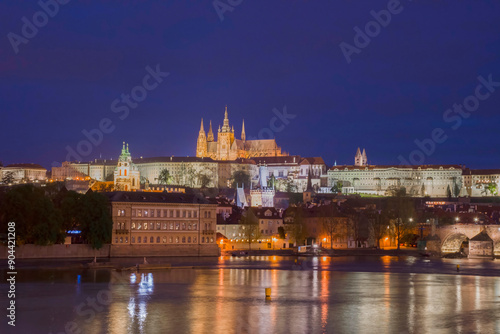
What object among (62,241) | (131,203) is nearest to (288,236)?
(131,203)

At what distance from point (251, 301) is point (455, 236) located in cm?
5726

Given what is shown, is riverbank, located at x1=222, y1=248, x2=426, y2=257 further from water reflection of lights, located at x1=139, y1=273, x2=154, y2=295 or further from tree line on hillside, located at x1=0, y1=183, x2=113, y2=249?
water reflection of lights, located at x1=139, y1=273, x2=154, y2=295

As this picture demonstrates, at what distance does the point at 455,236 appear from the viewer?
86062 mm

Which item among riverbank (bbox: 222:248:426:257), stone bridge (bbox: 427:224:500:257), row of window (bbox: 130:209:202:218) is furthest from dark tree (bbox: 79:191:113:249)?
stone bridge (bbox: 427:224:500:257)

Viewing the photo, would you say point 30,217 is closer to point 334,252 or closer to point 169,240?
point 169,240

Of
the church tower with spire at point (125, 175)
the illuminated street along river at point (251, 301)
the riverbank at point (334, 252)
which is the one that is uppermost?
the church tower with spire at point (125, 175)

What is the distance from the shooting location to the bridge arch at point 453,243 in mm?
85562

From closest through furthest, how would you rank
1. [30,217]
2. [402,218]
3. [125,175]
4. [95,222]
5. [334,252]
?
[30,217]
[95,222]
[334,252]
[402,218]
[125,175]

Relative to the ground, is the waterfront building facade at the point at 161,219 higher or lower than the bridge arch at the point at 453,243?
higher

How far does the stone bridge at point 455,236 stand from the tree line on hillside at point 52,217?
3768 centimetres

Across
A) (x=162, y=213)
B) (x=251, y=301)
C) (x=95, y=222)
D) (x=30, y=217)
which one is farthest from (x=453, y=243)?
(x=251, y=301)

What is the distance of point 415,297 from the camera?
36750mm

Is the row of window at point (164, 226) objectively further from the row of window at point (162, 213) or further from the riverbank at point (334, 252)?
the riverbank at point (334, 252)

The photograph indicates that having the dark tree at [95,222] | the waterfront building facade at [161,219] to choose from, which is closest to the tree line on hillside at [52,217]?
the dark tree at [95,222]
